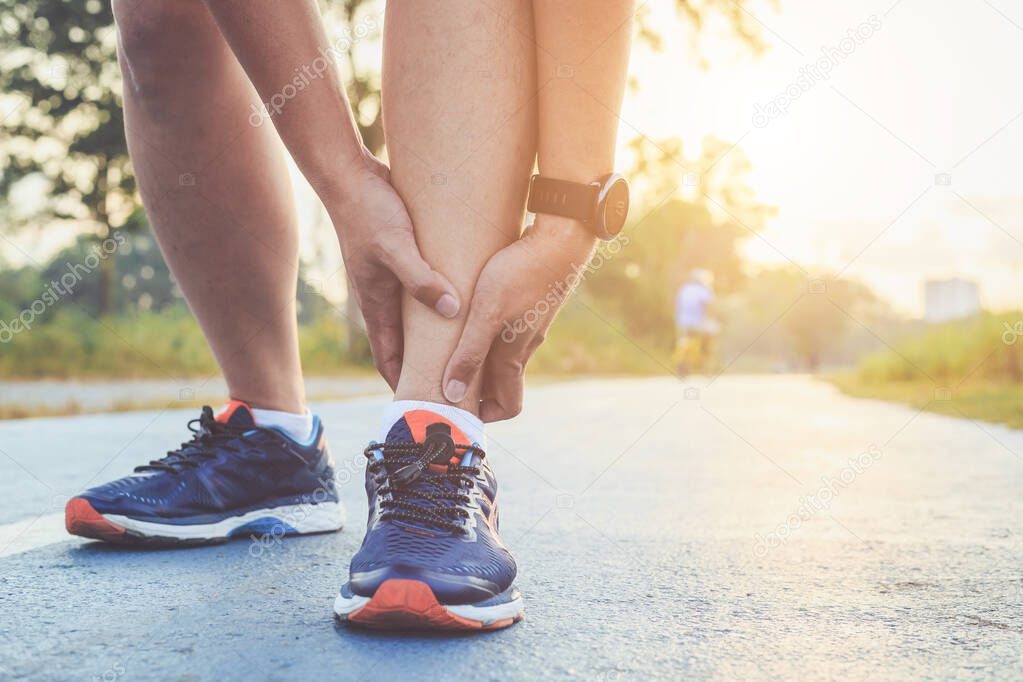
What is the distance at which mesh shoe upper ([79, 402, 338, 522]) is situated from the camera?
4.79ft

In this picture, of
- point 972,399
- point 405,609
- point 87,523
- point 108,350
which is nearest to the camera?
point 405,609

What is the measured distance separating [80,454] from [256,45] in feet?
6.77

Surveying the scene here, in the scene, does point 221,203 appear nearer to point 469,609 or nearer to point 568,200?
point 568,200

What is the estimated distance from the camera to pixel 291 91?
1.20m

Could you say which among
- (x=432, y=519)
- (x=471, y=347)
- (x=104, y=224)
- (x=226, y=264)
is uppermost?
(x=104, y=224)

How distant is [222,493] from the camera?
1542mm

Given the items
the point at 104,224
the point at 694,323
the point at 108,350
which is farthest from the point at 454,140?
the point at 104,224

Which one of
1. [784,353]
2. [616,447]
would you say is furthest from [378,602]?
[784,353]

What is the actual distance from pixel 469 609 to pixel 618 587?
11.9 inches

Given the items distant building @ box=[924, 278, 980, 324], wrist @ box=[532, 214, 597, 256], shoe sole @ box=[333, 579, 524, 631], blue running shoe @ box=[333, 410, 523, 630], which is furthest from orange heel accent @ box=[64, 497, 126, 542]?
distant building @ box=[924, 278, 980, 324]

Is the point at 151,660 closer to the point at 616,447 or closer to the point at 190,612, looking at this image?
the point at 190,612

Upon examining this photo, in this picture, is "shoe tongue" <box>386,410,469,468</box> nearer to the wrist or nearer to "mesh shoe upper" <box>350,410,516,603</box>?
"mesh shoe upper" <box>350,410,516,603</box>

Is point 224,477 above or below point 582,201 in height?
below

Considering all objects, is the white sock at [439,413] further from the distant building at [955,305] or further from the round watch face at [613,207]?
the distant building at [955,305]
